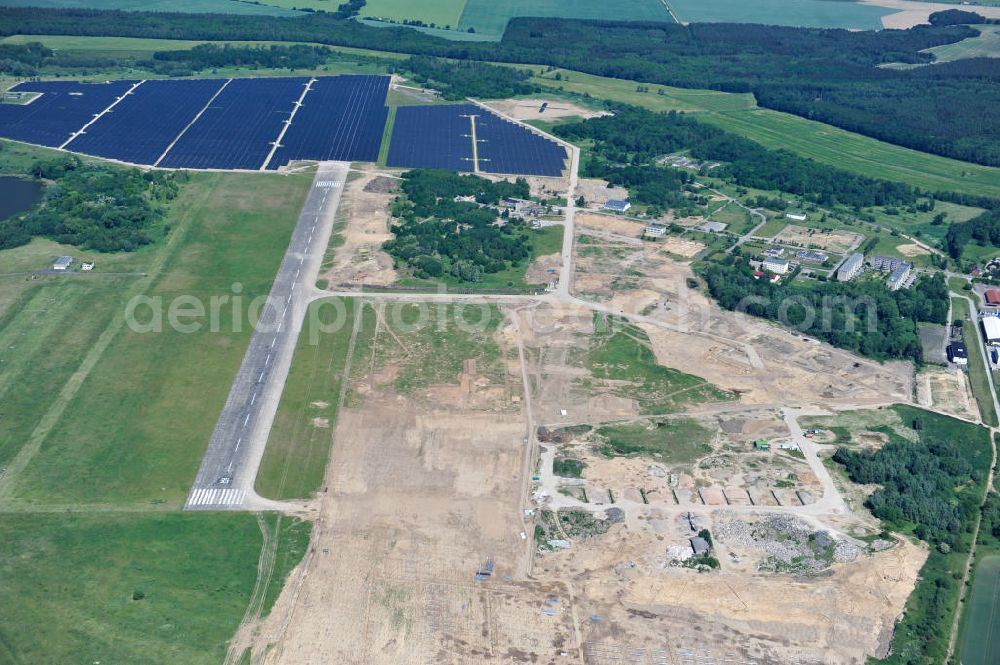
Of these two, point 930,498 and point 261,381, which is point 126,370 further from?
point 930,498

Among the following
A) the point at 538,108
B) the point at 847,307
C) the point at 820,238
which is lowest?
the point at 847,307

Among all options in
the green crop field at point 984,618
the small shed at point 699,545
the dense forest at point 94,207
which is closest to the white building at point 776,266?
the green crop field at point 984,618

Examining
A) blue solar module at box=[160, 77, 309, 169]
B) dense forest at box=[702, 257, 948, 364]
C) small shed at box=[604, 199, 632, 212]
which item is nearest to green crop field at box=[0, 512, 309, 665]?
dense forest at box=[702, 257, 948, 364]

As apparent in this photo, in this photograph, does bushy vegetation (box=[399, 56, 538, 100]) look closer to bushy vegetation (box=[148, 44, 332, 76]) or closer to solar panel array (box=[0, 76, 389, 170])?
solar panel array (box=[0, 76, 389, 170])

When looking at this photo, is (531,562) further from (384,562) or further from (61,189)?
(61,189)

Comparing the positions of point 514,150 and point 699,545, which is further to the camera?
point 514,150

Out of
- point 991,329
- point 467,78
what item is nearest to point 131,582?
point 991,329

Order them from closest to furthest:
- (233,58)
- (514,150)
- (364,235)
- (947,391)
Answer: (947,391), (364,235), (514,150), (233,58)

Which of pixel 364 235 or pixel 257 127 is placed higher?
pixel 257 127
